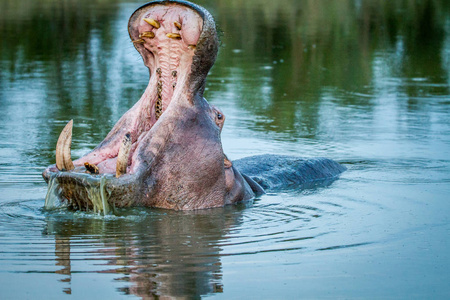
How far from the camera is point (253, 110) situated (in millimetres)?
12828

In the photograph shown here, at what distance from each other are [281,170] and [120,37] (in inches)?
544

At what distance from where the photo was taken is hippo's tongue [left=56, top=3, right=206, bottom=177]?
20.5ft

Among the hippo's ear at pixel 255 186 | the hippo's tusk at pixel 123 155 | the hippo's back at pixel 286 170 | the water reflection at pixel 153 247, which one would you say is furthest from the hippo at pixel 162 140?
the hippo's back at pixel 286 170

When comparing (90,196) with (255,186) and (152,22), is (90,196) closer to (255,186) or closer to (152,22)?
(152,22)

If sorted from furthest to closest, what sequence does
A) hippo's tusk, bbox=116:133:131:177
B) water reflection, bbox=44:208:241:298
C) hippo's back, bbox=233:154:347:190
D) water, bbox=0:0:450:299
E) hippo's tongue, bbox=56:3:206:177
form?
hippo's back, bbox=233:154:347:190, hippo's tongue, bbox=56:3:206:177, hippo's tusk, bbox=116:133:131:177, water, bbox=0:0:450:299, water reflection, bbox=44:208:241:298

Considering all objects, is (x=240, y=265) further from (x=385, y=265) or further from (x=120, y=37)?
(x=120, y=37)

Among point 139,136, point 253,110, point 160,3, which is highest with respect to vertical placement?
point 160,3

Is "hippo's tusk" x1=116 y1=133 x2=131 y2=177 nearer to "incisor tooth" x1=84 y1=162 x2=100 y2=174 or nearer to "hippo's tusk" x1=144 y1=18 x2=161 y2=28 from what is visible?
"incisor tooth" x1=84 y1=162 x2=100 y2=174

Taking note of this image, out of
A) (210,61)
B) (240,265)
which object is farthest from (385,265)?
(210,61)

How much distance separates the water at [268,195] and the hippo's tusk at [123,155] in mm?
444

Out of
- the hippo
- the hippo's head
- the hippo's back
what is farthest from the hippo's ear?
the hippo's head

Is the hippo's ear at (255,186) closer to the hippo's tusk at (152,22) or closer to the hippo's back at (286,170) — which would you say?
the hippo's back at (286,170)

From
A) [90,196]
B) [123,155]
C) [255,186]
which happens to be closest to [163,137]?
[123,155]

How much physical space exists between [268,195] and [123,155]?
6.75 feet
